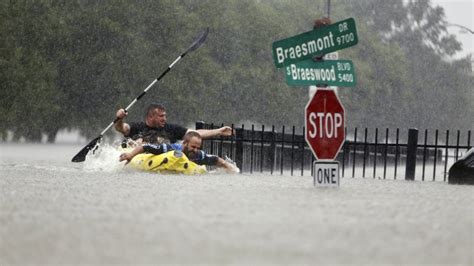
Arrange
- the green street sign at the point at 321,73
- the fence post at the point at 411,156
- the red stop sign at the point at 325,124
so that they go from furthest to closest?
1. the fence post at the point at 411,156
2. the green street sign at the point at 321,73
3. the red stop sign at the point at 325,124

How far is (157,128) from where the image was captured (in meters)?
23.6

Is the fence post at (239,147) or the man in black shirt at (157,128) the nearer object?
the man in black shirt at (157,128)

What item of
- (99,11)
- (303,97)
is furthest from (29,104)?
(303,97)

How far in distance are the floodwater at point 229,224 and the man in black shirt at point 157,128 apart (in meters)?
5.17

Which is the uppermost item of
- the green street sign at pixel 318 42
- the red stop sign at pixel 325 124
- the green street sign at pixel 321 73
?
the green street sign at pixel 318 42

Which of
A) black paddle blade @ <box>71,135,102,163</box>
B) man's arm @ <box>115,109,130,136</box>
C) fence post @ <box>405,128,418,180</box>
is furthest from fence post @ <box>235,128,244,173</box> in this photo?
fence post @ <box>405,128,418,180</box>

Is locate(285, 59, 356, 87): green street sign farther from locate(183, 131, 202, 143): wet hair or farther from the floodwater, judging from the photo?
locate(183, 131, 202, 143): wet hair

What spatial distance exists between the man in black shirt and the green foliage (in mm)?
34316

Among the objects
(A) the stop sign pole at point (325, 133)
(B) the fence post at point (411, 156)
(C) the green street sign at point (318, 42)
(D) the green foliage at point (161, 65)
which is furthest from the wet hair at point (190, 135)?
(D) the green foliage at point (161, 65)

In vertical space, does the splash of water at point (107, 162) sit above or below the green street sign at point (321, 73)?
Answer: below

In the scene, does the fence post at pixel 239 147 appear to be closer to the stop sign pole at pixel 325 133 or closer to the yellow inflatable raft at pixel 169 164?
the yellow inflatable raft at pixel 169 164

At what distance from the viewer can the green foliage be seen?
5962 centimetres

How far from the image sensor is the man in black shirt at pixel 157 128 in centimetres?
2344

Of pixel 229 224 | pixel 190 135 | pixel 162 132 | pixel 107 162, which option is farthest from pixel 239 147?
pixel 229 224
